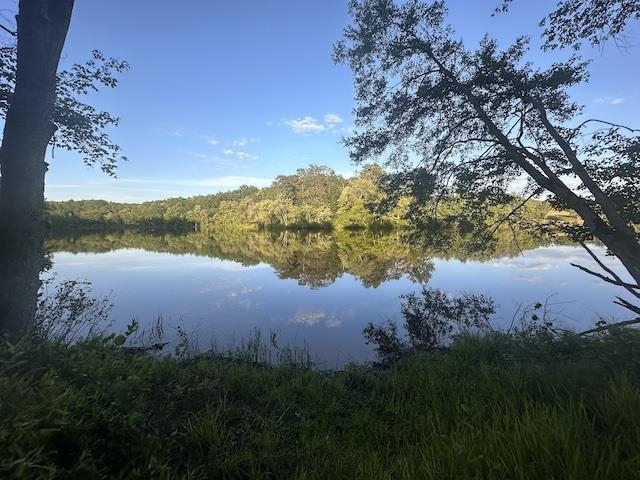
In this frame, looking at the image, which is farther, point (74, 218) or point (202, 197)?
point (202, 197)

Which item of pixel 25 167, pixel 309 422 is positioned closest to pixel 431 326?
pixel 309 422

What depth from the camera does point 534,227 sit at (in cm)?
679

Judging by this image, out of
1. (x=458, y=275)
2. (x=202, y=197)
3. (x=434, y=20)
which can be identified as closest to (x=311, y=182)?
(x=202, y=197)

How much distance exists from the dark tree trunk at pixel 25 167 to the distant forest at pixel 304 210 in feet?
20.8

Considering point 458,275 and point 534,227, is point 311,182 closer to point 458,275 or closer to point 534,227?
point 458,275

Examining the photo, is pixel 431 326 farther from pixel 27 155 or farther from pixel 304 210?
pixel 304 210

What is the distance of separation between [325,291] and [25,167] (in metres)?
12.2

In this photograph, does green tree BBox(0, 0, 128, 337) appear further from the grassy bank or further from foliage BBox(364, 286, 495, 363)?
foliage BBox(364, 286, 495, 363)

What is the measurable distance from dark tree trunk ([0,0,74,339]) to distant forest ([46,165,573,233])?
633 cm

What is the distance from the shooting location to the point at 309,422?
3.64 m

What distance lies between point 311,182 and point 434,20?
8334 centimetres

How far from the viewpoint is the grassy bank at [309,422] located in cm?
186

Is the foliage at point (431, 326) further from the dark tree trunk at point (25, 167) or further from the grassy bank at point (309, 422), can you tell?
the dark tree trunk at point (25, 167)

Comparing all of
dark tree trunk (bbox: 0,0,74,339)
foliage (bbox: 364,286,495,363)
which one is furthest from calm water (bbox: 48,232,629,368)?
dark tree trunk (bbox: 0,0,74,339)
